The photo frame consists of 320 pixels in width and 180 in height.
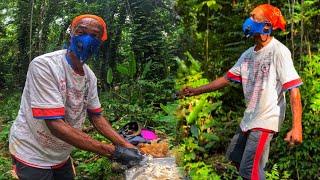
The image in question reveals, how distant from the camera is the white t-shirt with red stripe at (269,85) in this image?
13.8 ft

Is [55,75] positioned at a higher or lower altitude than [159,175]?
higher

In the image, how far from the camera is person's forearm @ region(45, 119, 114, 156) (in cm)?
279

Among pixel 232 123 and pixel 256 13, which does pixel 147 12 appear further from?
pixel 256 13

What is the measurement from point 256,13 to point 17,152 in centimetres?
254

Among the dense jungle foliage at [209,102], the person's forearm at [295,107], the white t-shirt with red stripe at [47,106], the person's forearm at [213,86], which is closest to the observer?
the white t-shirt with red stripe at [47,106]

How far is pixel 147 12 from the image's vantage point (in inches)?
567

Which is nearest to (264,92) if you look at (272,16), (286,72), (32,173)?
(286,72)

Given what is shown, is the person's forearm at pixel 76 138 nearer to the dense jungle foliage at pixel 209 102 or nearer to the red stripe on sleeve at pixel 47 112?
the red stripe on sleeve at pixel 47 112

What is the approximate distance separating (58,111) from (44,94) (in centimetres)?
13

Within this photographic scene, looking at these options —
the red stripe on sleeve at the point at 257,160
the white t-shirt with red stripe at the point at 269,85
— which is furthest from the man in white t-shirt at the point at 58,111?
the white t-shirt with red stripe at the point at 269,85

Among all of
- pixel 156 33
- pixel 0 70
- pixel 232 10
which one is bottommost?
pixel 0 70

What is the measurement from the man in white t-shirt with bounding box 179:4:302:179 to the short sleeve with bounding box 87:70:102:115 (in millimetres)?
1558

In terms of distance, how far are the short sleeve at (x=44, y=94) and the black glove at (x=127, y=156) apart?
0.40m

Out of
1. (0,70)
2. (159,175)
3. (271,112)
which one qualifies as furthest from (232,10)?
(0,70)
